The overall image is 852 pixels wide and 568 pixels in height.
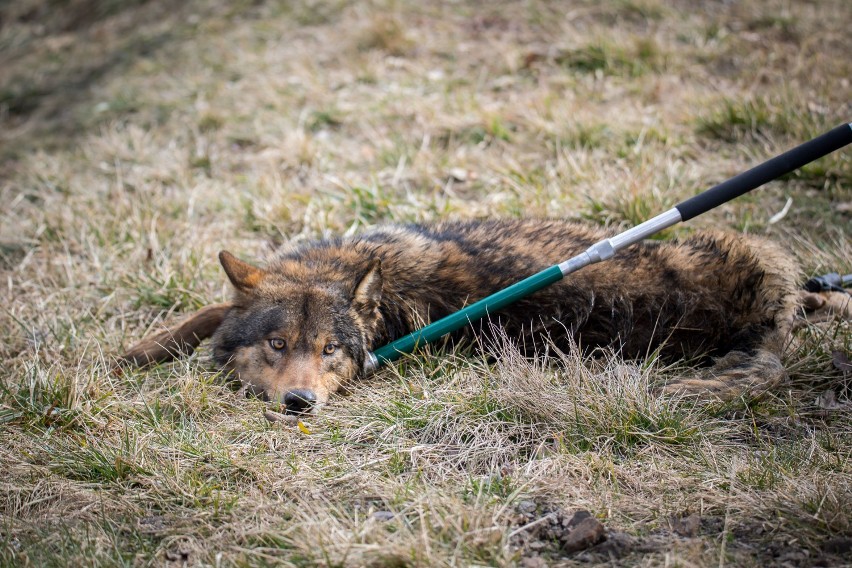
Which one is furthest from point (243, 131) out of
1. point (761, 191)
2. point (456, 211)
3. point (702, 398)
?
point (702, 398)

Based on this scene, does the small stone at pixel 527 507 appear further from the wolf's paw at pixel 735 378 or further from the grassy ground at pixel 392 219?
the wolf's paw at pixel 735 378

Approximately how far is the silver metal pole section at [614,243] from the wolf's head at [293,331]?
1125 millimetres

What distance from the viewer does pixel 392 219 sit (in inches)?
253

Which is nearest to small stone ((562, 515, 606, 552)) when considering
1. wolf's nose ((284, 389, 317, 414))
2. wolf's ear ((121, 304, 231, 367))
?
wolf's nose ((284, 389, 317, 414))

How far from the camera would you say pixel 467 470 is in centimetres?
370

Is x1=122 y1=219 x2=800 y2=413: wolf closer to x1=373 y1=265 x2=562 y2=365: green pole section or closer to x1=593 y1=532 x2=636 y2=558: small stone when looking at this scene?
x1=373 y1=265 x2=562 y2=365: green pole section

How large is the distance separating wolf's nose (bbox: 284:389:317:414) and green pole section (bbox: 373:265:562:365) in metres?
0.56

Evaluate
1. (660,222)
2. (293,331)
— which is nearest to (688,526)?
(660,222)

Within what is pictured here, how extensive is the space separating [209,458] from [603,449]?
1.91 m

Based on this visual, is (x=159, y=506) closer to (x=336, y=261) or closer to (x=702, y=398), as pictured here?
(x=336, y=261)

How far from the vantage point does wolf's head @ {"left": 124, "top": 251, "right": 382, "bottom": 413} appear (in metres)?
4.33

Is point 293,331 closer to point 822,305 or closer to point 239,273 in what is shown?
point 239,273

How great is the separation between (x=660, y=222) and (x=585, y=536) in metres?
1.95

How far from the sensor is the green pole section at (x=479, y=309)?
433 cm
